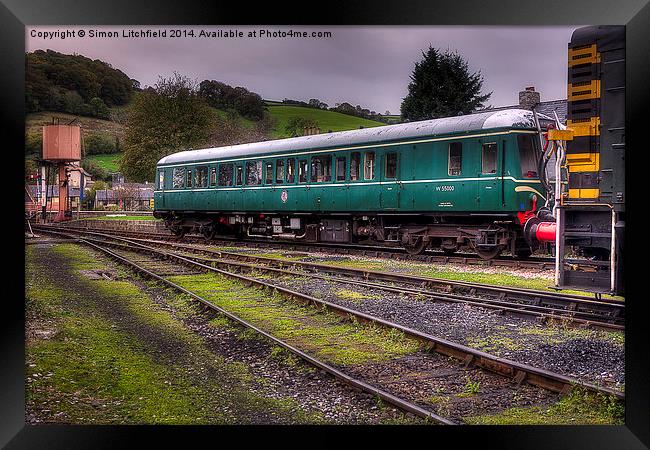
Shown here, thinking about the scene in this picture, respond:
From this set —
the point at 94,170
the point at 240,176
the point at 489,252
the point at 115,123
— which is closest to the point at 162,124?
the point at 115,123

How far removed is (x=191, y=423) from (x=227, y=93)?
3750 mm

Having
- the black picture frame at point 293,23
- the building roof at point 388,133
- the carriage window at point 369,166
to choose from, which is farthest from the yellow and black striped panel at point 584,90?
the carriage window at point 369,166

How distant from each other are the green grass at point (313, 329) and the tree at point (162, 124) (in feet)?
6.95

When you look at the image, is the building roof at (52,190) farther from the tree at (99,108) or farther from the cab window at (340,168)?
the cab window at (340,168)

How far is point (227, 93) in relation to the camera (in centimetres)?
705

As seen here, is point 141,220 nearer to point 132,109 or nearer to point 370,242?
point 370,242

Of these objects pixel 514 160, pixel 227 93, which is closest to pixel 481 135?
pixel 514 160

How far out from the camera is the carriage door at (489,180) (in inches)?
429

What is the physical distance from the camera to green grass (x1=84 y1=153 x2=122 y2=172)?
285 inches

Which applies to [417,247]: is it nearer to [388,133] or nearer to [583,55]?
[388,133]

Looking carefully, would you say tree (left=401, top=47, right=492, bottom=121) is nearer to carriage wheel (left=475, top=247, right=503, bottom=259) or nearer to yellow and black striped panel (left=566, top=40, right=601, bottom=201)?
yellow and black striped panel (left=566, top=40, right=601, bottom=201)

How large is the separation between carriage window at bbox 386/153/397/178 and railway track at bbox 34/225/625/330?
2783 millimetres

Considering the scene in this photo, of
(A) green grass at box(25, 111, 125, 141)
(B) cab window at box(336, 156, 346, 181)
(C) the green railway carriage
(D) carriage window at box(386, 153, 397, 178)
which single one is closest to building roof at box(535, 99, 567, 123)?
(C) the green railway carriage

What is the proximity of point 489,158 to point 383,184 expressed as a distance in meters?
2.58
